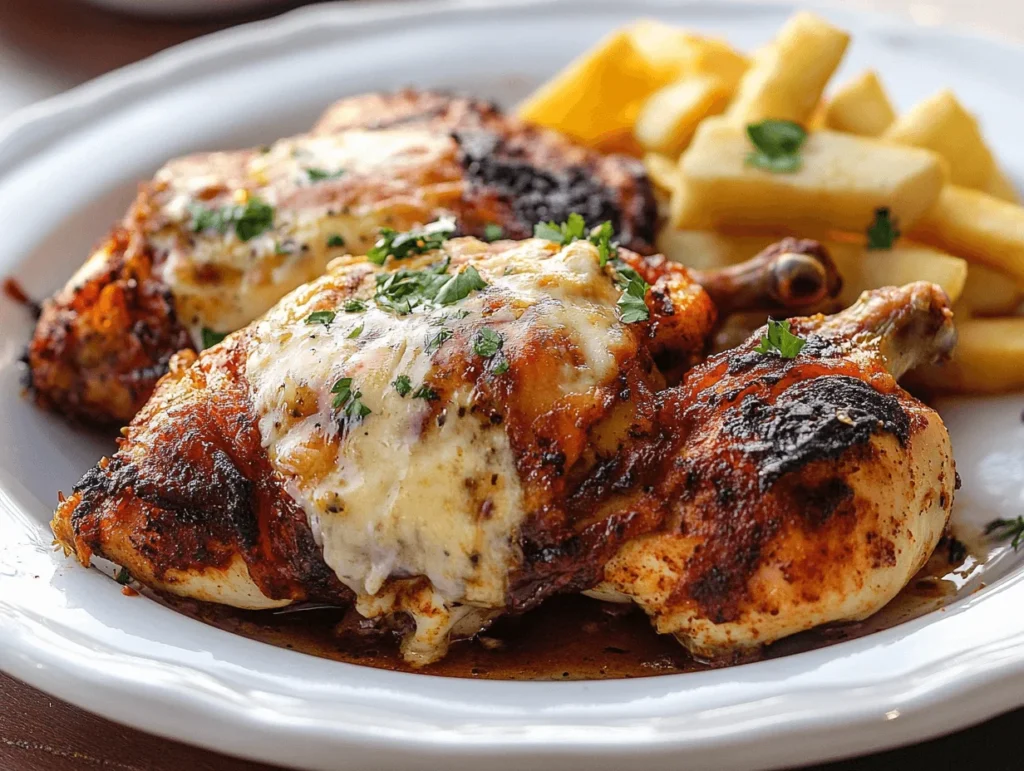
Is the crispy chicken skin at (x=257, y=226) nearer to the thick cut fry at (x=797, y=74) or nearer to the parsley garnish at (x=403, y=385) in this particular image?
the thick cut fry at (x=797, y=74)

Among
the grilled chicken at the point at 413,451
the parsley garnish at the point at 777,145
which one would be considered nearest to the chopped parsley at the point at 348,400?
the grilled chicken at the point at 413,451

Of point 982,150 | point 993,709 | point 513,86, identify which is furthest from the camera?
point 513,86

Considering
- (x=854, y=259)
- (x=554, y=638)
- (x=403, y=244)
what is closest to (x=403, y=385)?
(x=403, y=244)

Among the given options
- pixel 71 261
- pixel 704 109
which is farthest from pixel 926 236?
pixel 71 261

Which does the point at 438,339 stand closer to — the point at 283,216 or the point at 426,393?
the point at 426,393

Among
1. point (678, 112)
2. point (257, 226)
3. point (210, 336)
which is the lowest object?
point (678, 112)

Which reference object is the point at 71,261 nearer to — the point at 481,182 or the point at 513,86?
the point at 481,182
